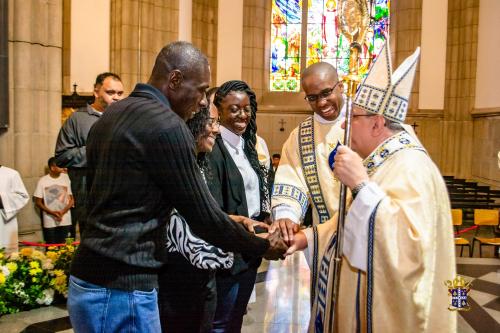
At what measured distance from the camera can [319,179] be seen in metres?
3.33

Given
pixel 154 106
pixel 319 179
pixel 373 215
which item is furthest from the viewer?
pixel 319 179

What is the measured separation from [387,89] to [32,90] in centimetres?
491

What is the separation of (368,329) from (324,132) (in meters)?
1.48

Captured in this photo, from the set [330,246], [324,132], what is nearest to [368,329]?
[330,246]

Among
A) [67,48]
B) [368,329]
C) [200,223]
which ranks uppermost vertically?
[67,48]

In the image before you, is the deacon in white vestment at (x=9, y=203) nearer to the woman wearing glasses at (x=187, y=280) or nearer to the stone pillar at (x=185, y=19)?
the woman wearing glasses at (x=187, y=280)

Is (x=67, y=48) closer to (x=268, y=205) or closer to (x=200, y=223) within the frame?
(x=268, y=205)

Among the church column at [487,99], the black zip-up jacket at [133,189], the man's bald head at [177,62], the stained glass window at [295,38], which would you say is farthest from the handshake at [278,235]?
the stained glass window at [295,38]

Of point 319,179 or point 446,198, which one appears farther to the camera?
point 319,179

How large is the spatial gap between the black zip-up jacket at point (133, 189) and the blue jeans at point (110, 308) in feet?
0.10

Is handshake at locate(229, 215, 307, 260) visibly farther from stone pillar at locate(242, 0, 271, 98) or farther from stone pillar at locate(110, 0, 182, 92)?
stone pillar at locate(242, 0, 271, 98)

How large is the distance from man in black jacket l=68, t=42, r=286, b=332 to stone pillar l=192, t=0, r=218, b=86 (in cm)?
1275

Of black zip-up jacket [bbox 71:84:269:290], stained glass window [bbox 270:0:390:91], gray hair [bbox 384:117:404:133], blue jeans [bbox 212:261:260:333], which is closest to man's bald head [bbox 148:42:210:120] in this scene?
black zip-up jacket [bbox 71:84:269:290]

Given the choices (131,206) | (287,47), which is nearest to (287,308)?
(131,206)
